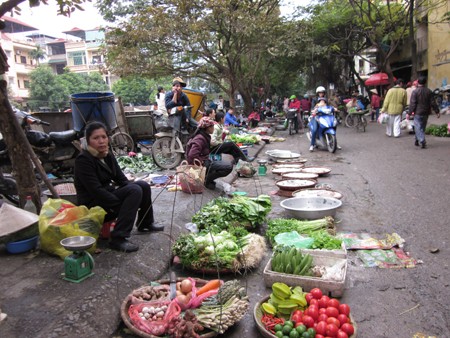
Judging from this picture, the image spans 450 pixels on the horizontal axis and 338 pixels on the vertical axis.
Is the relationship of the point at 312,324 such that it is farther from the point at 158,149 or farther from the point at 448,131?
the point at 448,131

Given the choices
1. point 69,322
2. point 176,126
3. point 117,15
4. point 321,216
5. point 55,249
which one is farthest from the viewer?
point 117,15

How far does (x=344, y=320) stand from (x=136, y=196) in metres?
2.27

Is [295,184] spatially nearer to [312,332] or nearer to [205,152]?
[205,152]

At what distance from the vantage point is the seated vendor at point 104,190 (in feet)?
12.0

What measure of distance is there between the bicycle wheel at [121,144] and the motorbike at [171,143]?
6.63ft

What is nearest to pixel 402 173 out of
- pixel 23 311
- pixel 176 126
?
pixel 176 126

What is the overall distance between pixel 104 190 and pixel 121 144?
6.82m

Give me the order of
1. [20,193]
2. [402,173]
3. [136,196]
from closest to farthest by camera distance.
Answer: [136,196]
[20,193]
[402,173]

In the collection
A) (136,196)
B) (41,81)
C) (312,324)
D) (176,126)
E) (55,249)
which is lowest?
(312,324)

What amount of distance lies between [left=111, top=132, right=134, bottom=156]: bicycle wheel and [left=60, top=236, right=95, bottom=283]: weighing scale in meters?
7.13

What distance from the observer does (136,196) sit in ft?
12.4

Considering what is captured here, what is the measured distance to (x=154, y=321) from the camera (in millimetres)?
2662

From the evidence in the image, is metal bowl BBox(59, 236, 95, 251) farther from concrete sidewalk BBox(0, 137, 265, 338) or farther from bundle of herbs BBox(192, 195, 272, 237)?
bundle of herbs BBox(192, 195, 272, 237)

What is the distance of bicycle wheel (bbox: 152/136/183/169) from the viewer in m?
8.46
